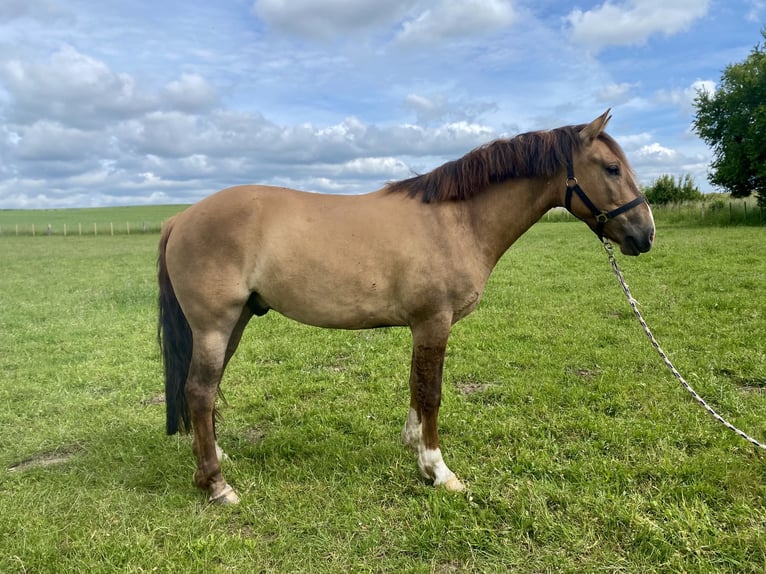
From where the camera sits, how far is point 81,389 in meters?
5.58

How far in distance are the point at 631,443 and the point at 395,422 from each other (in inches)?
77.4

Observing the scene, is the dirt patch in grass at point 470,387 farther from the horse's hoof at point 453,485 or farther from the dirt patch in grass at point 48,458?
the dirt patch in grass at point 48,458

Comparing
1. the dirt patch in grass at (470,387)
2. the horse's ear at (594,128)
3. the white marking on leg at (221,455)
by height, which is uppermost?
the horse's ear at (594,128)

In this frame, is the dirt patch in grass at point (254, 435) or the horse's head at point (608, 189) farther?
the dirt patch in grass at point (254, 435)

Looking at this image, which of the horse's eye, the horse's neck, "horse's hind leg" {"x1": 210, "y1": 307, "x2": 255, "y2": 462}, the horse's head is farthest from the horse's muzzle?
"horse's hind leg" {"x1": 210, "y1": 307, "x2": 255, "y2": 462}

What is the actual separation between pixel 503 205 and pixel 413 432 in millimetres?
1883

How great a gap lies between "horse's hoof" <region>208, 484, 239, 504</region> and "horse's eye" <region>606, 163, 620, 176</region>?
3421mm

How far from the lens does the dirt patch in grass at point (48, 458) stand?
12.8ft

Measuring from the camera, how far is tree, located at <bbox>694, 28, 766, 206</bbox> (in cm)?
2352

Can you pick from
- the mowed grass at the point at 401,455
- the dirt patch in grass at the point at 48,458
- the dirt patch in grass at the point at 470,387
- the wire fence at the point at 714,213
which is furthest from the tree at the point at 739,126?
the dirt patch in grass at the point at 48,458

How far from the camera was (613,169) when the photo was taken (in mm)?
3277

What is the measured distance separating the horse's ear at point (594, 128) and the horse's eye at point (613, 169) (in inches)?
9.0

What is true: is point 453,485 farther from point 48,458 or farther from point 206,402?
point 48,458

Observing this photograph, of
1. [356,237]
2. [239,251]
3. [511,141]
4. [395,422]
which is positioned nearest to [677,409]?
[395,422]
